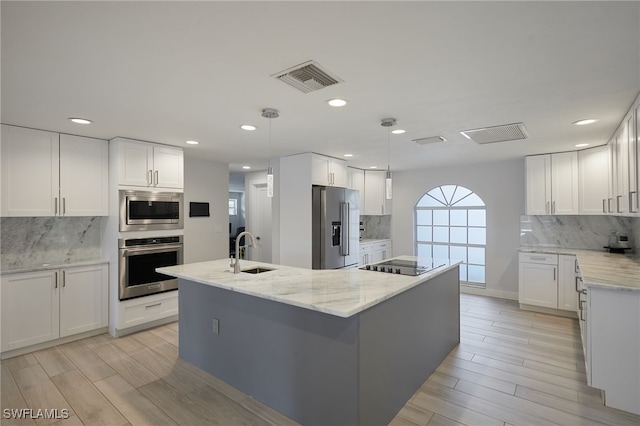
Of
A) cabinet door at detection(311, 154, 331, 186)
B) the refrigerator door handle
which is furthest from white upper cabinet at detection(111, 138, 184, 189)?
the refrigerator door handle

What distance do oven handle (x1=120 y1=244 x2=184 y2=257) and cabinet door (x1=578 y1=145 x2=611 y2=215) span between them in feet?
17.8

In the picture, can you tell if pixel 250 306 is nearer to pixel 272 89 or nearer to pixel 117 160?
pixel 272 89

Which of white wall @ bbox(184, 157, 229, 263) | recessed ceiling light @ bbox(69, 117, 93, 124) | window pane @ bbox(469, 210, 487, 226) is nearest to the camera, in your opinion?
recessed ceiling light @ bbox(69, 117, 93, 124)

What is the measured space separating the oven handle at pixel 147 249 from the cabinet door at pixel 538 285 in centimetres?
485

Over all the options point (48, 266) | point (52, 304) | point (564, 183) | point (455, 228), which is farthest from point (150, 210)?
point (564, 183)

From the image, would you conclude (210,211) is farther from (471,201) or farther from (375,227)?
(471,201)

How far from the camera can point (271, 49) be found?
5.57 feet

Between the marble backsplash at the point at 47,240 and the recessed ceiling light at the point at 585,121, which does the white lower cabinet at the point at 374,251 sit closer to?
the recessed ceiling light at the point at 585,121

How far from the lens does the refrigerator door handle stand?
190 inches

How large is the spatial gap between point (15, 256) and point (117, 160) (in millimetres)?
1466

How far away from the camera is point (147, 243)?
3.91m

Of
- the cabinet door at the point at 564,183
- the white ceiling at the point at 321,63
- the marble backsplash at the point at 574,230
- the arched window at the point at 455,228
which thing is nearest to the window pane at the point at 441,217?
the arched window at the point at 455,228

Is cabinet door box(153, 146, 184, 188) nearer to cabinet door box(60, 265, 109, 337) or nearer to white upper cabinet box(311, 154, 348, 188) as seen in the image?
cabinet door box(60, 265, 109, 337)

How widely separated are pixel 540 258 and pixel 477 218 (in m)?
1.48
